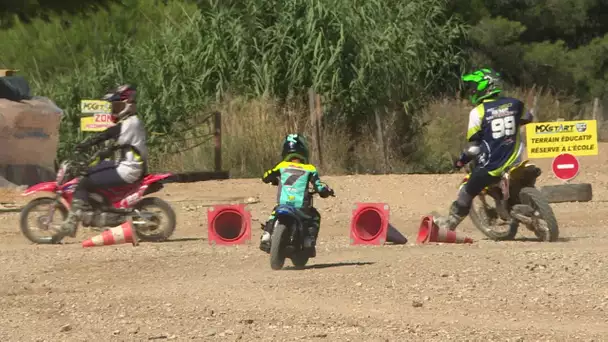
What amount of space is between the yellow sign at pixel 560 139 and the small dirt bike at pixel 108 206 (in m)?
6.53

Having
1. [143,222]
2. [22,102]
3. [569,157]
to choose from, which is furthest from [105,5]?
[143,222]

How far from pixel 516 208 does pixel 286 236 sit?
3.21 meters

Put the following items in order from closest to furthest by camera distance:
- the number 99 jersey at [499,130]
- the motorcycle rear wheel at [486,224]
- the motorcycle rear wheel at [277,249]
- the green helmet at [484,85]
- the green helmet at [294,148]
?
the motorcycle rear wheel at [277,249] < the green helmet at [294,148] < the number 99 jersey at [499,130] < the green helmet at [484,85] < the motorcycle rear wheel at [486,224]

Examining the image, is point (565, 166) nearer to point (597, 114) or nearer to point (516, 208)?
point (516, 208)

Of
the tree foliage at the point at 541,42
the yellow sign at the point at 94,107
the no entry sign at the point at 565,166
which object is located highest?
the tree foliage at the point at 541,42

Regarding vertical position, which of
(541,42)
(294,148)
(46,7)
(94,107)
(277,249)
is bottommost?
(277,249)

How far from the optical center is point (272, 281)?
9.96m

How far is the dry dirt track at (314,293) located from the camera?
8016 mm

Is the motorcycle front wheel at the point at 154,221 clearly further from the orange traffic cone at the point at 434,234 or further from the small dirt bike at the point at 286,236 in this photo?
the small dirt bike at the point at 286,236

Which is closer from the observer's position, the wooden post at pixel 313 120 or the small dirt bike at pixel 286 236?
the small dirt bike at pixel 286 236

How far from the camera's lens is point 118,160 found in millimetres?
13922

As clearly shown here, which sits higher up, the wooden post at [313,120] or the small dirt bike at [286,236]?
the wooden post at [313,120]

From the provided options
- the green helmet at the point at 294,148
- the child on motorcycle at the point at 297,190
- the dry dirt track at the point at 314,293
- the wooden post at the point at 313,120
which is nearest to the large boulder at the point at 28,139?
the wooden post at the point at 313,120

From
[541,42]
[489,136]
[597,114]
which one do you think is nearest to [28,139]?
[489,136]
